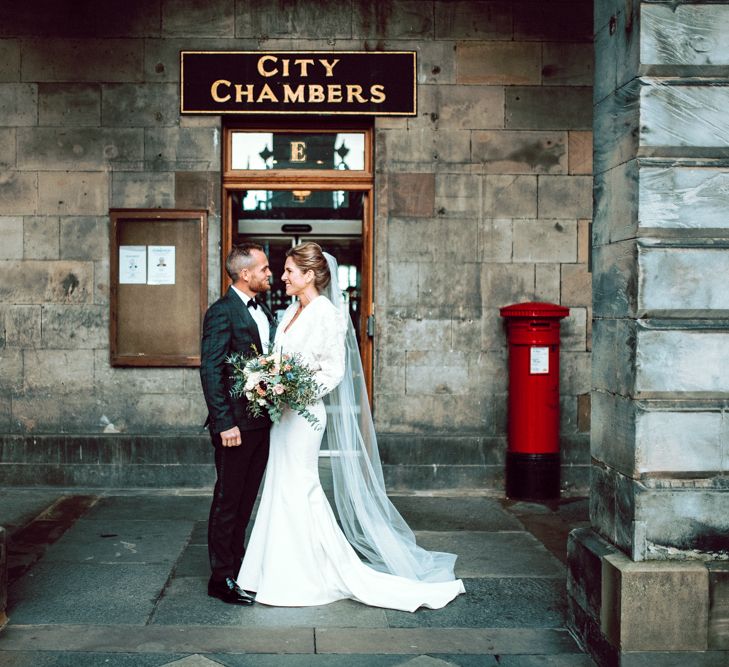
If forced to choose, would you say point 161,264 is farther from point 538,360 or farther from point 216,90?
point 538,360

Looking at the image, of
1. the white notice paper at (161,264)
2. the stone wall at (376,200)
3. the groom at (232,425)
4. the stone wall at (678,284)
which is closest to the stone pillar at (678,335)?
the stone wall at (678,284)

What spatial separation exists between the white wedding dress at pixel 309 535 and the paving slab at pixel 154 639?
0.43 metres

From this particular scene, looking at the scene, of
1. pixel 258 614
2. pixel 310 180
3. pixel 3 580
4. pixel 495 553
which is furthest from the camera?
pixel 310 180

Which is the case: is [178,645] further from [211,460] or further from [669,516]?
Result: [211,460]

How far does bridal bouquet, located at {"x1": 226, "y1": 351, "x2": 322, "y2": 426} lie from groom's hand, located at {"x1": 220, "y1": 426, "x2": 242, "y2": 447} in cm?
15

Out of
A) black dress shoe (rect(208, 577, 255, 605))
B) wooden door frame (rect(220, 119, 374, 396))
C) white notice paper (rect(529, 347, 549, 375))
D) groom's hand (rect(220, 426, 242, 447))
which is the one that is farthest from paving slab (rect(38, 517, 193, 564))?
white notice paper (rect(529, 347, 549, 375))

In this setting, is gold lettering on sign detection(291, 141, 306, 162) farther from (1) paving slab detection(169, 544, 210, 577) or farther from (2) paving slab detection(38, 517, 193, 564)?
(1) paving slab detection(169, 544, 210, 577)

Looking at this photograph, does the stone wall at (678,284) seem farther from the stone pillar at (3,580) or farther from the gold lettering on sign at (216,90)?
the gold lettering on sign at (216,90)

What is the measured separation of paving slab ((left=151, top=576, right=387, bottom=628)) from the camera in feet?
14.7

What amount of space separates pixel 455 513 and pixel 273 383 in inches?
115

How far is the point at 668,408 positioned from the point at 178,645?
267 cm

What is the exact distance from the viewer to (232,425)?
15.6 feet

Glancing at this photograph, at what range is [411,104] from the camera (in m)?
7.68

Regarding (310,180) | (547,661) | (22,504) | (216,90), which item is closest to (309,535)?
(547,661)
